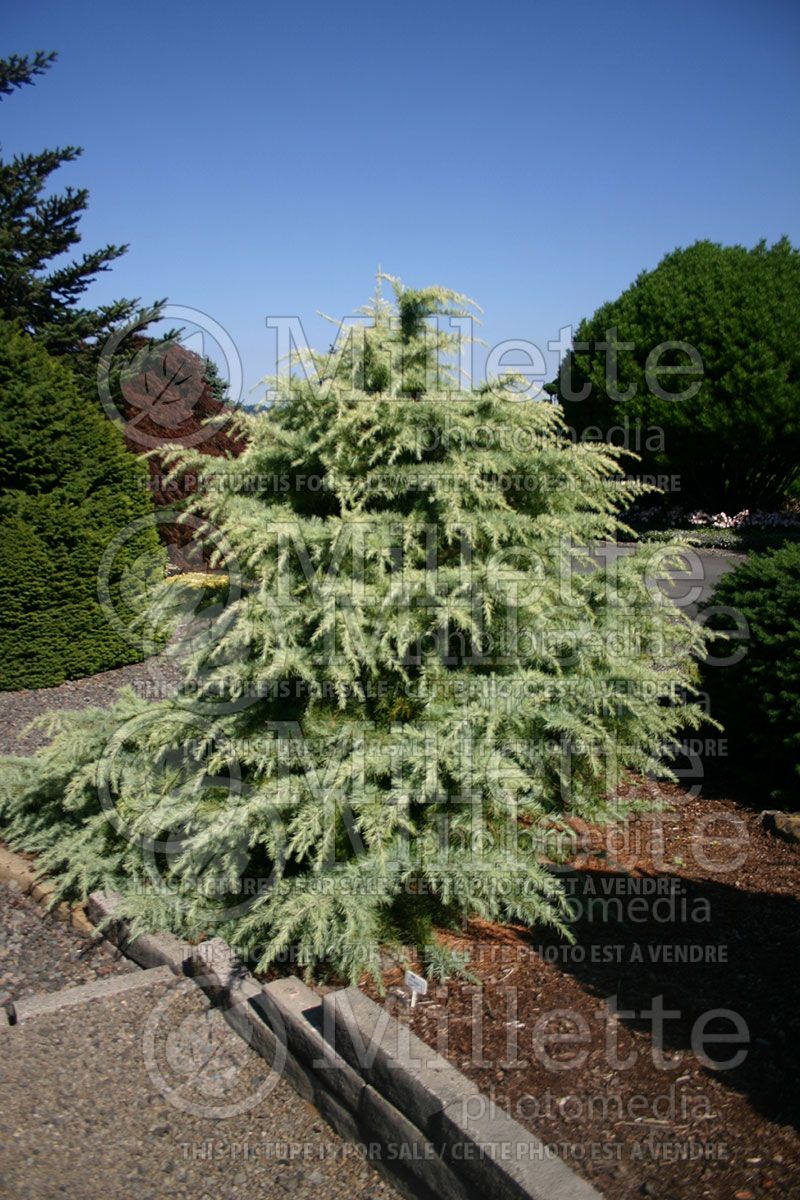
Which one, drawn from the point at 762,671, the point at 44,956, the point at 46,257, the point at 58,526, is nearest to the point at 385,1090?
the point at 44,956

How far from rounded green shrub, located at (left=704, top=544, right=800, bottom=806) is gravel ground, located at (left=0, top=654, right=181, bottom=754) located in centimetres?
396

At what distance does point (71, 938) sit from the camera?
4.17 metres

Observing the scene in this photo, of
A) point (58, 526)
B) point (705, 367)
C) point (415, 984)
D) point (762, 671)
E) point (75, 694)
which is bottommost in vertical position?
point (415, 984)

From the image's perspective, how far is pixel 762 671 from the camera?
4680mm

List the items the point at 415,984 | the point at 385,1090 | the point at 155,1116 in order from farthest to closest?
the point at 415,984 → the point at 155,1116 → the point at 385,1090

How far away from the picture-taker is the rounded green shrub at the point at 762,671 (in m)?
4.56

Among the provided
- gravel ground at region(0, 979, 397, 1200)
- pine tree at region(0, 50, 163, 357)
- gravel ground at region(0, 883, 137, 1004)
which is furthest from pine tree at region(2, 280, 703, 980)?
pine tree at region(0, 50, 163, 357)

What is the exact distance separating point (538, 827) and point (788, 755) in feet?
5.55

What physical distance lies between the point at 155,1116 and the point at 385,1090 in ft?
2.70

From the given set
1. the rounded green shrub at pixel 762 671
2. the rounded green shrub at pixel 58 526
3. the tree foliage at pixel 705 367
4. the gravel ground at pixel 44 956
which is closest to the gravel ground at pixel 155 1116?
the gravel ground at pixel 44 956

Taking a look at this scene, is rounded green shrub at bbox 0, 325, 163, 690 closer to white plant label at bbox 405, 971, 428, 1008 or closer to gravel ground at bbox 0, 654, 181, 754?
gravel ground at bbox 0, 654, 181, 754

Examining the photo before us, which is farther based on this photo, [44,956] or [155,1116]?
[44,956]

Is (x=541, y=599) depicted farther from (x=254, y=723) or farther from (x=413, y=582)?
(x=254, y=723)

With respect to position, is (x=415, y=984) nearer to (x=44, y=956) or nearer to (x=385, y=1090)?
(x=385, y=1090)
